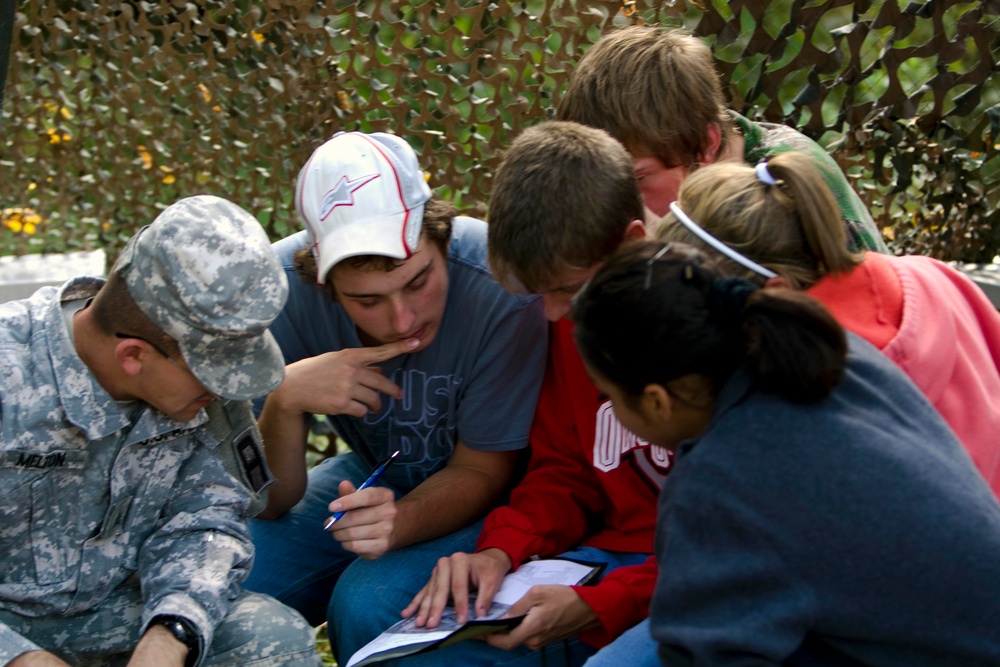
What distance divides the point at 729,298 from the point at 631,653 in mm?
783

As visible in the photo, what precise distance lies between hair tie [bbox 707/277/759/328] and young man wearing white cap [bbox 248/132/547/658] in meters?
0.85

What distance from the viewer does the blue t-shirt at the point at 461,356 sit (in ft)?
8.74

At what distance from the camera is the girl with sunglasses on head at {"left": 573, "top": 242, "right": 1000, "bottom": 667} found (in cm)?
165

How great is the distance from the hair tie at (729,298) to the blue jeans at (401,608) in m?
1.00

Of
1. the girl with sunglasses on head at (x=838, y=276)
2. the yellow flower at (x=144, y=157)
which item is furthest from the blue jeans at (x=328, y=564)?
the yellow flower at (x=144, y=157)

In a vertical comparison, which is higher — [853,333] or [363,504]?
[853,333]

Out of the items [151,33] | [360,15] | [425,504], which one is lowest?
[425,504]

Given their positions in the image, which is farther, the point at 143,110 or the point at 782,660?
the point at 143,110

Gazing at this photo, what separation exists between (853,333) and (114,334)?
1451 mm

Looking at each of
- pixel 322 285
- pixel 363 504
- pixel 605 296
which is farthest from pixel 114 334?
pixel 605 296

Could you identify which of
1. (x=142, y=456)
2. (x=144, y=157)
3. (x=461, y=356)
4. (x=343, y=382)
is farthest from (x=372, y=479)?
(x=144, y=157)

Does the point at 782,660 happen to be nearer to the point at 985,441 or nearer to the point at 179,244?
the point at 985,441

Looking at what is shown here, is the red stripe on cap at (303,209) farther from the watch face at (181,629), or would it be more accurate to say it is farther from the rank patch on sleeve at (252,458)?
the watch face at (181,629)

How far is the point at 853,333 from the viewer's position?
6.18 feet
